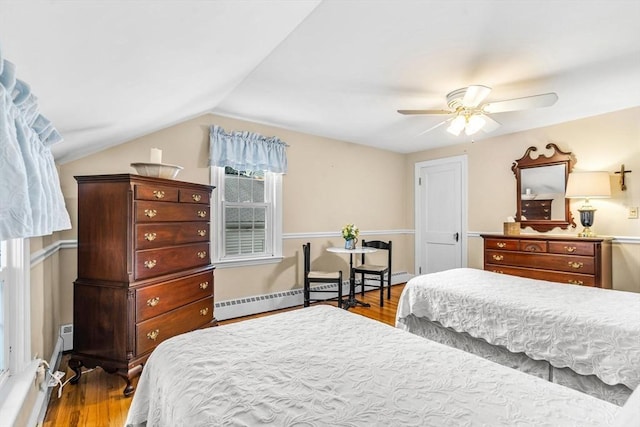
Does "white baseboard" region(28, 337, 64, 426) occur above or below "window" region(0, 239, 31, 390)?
below

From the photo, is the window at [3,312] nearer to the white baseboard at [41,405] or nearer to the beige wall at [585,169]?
the white baseboard at [41,405]

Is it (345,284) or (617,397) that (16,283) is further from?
(345,284)

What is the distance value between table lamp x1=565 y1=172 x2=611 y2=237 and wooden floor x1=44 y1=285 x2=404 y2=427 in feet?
14.2

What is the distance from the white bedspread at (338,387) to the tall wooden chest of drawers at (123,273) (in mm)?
936

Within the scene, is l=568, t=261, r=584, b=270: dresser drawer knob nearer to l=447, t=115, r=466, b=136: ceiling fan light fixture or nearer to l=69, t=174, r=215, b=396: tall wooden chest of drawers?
l=447, t=115, r=466, b=136: ceiling fan light fixture

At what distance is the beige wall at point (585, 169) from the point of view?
3348mm

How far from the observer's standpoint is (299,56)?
2.27 m

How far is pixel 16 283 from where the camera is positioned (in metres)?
1.71

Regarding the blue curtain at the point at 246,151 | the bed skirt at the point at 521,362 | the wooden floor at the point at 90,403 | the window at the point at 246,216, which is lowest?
the wooden floor at the point at 90,403

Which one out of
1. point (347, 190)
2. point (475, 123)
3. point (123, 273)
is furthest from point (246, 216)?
point (475, 123)

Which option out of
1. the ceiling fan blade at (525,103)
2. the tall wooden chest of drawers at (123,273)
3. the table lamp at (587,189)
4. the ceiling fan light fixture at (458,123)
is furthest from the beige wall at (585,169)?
the tall wooden chest of drawers at (123,273)

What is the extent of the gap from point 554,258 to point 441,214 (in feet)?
5.95

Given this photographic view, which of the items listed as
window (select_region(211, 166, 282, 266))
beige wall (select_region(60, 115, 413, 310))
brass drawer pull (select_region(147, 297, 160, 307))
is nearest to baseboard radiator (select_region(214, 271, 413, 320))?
beige wall (select_region(60, 115, 413, 310))

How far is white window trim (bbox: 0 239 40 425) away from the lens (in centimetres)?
167
